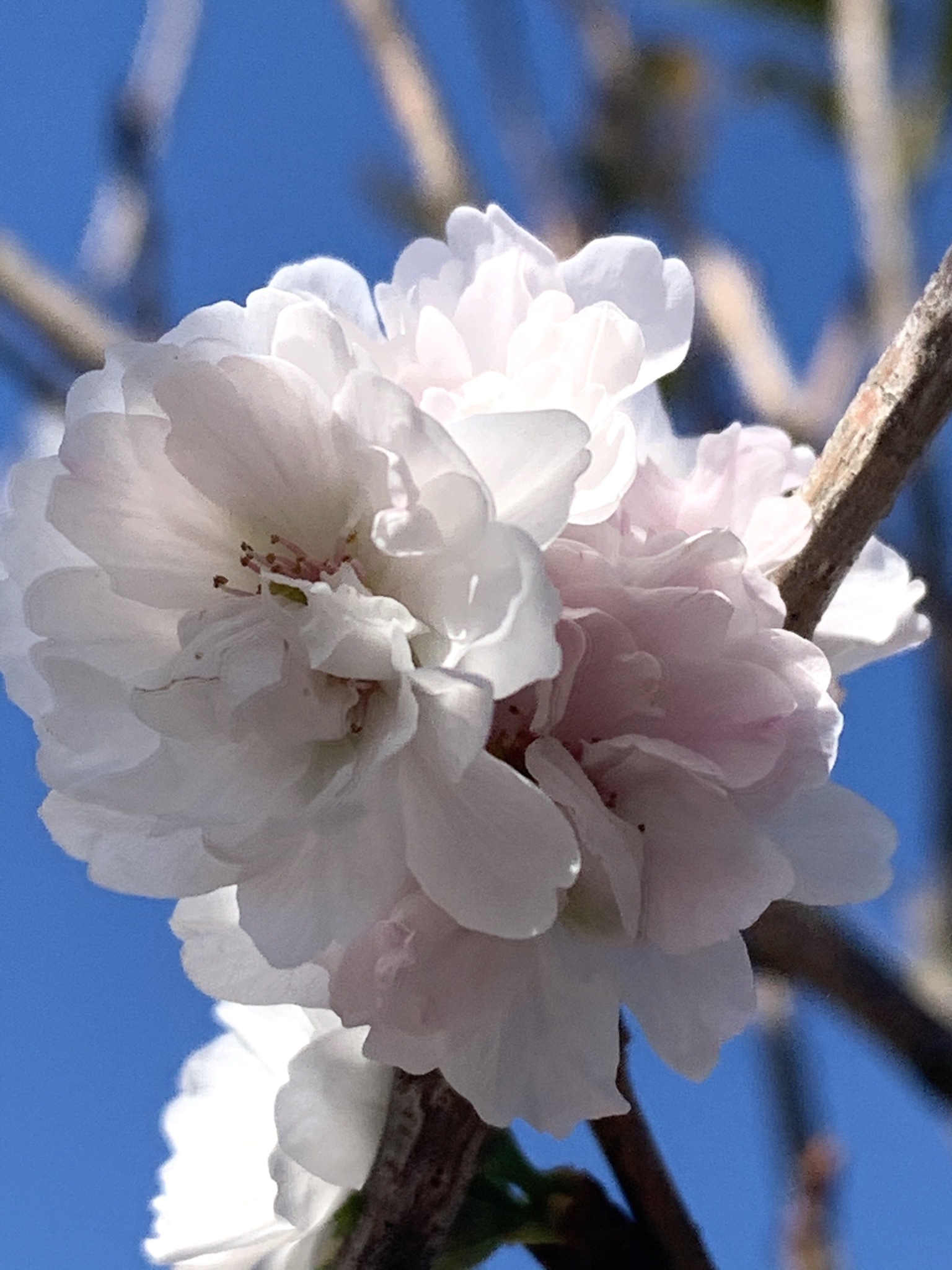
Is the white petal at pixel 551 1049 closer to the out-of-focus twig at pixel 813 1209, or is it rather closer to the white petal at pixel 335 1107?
the white petal at pixel 335 1107

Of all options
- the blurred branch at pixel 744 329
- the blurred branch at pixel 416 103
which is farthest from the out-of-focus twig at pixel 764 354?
the blurred branch at pixel 416 103

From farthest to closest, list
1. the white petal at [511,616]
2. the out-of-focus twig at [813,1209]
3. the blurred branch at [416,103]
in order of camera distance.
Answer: the blurred branch at [416,103], the out-of-focus twig at [813,1209], the white petal at [511,616]

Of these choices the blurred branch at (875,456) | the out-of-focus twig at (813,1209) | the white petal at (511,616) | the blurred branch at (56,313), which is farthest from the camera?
the blurred branch at (56,313)

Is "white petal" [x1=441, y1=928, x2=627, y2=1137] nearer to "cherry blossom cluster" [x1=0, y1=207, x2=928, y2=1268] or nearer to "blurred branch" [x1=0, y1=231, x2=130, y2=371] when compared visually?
"cherry blossom cluster" [x1=0, y1=207, x2=928, y2=1268]

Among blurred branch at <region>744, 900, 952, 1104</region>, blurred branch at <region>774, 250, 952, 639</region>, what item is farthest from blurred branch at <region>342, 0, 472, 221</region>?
blurred branch at <region>774, 250, 952, 639</region>

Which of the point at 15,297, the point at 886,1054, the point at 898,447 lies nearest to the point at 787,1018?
the point at 886,1054

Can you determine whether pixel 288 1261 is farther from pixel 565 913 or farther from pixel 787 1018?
pixel 787 1018

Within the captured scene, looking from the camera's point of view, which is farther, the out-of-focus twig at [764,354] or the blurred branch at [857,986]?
the out-of-focus twig at [764,354]
